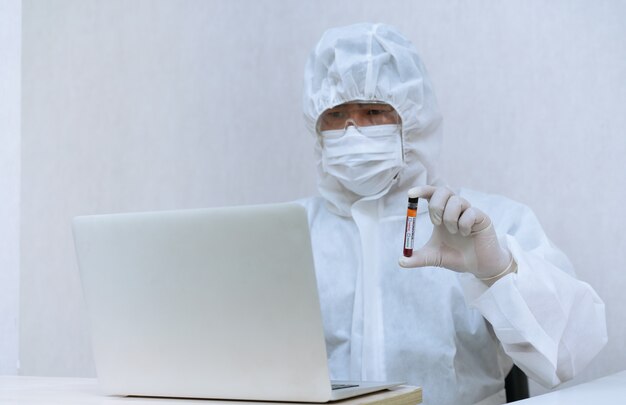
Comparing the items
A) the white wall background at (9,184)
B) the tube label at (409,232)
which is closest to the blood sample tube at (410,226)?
the tube label at (409,232)

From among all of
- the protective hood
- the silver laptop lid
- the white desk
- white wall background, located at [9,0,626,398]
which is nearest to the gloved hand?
the white desk

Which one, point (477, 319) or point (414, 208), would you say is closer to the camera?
point (414, 208)

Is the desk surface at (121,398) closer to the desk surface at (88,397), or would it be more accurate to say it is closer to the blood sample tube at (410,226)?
the desk surface at (88,397)

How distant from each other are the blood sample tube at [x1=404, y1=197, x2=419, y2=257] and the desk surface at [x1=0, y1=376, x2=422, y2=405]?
29 cm

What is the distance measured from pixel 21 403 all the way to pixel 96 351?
125mm

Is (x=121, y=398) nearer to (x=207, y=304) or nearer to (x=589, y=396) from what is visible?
(x=207, y=304)

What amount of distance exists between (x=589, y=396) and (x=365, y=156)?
0.72m

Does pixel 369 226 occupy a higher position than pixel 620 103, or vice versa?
pixel 620 103

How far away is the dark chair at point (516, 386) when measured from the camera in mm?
1874

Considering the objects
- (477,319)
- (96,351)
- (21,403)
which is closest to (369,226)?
(477,319)

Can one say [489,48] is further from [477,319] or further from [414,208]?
[414,208]

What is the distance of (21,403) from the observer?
1.12m

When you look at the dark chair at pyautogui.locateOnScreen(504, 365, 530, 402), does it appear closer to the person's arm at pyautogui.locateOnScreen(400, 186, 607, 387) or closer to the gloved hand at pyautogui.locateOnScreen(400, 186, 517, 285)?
the person's arm at pyautogui.locateOnScreen(400, 186, 607, 387)

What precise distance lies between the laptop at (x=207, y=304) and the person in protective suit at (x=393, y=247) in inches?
26.7
